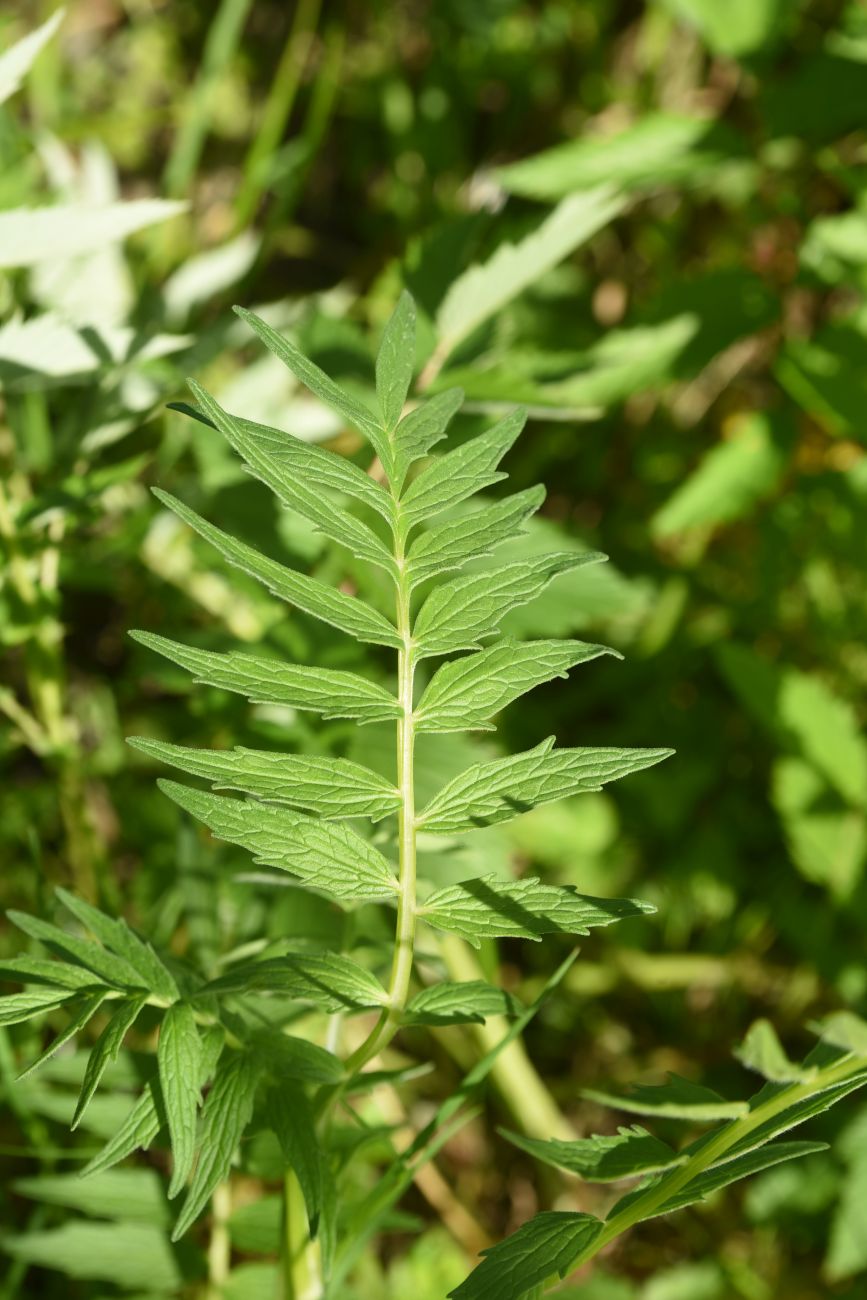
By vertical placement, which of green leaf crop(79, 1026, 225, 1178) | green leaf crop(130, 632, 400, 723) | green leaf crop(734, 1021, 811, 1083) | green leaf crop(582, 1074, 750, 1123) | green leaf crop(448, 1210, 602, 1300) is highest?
green leaf crop(130, 632, 400, 723)

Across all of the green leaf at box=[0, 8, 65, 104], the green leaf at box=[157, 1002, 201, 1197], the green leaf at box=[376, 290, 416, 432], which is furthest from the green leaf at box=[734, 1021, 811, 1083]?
the green leaf at box=[0, 8, 65, 104]

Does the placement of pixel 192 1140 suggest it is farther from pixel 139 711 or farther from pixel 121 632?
pixel 121 632

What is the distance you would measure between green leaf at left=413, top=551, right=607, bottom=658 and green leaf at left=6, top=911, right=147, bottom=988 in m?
0.33

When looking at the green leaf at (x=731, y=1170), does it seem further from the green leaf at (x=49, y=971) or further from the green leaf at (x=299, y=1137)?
the green leaf at (x=49, y=971)

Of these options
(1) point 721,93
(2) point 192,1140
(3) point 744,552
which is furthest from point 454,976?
(1) point 721,93

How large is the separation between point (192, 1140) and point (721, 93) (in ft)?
9.20

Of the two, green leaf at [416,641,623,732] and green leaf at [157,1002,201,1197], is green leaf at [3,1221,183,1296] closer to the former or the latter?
green leaf at [157,1002,201,1197]

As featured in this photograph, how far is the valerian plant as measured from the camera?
79 centimetres

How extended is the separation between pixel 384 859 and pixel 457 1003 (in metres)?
0.13

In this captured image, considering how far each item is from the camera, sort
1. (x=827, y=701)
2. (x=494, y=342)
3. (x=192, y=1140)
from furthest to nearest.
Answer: (x=827, y=701) → (x=494, y=342) → (x=192, y=1140)

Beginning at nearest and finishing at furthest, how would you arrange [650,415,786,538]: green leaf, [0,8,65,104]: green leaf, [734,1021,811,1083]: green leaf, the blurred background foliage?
[734,1021,811,1083]: green leaf, [0,8,65,104]: green leaf, the blurred background foliage, [650,415,786,538]: green leaf

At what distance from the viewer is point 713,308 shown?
6.74ft

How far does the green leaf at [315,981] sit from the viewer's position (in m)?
0.83

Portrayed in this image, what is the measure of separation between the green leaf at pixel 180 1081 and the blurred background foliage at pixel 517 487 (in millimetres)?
307
